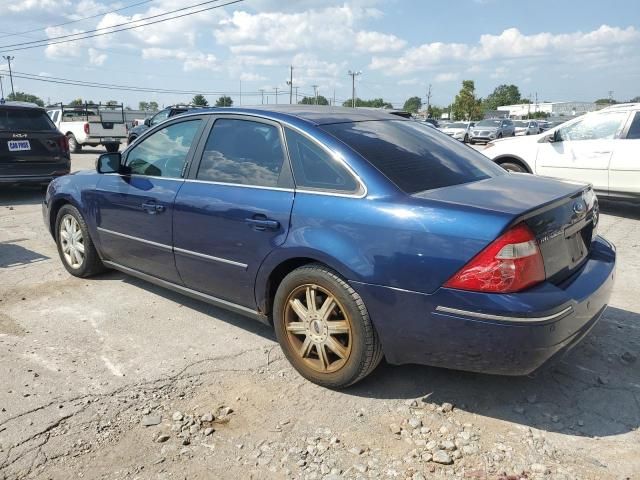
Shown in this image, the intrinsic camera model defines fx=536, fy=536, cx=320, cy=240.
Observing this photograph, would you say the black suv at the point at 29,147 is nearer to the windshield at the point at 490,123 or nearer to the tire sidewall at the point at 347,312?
the tire sidewall at the point at 347,312

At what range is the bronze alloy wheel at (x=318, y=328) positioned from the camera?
3027 millimetres

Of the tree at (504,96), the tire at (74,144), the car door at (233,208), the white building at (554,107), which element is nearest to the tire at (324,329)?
the car door at (233,208)

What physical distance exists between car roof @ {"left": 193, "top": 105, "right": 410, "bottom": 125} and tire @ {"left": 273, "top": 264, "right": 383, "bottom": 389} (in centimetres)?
101

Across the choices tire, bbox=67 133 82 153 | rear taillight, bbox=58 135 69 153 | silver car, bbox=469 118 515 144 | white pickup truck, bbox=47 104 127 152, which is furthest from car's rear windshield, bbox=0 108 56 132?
silver car, bbox=469 118 515 144

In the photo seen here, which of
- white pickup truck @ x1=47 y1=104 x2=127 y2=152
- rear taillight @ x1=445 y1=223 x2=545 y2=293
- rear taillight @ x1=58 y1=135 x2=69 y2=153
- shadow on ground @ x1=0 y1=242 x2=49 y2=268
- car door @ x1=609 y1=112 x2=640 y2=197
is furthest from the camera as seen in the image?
white pickup truck @ x1=47 y1=104 x2=127 y2=152

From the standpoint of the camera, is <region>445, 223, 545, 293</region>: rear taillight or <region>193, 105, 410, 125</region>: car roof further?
<region>193, 105, 410, 125</region>: car roof

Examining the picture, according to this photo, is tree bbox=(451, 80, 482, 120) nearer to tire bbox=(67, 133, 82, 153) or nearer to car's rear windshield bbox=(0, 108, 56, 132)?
tire bbox=(67, 133, 82, 153)

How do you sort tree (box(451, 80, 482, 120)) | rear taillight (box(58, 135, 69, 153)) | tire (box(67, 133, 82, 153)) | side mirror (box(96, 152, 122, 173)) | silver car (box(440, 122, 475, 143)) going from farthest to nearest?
tree (box(451, 80, 482, 120)), silver car (box(440, 122, 475, 143)), tire (box(67, 133, 82, 153)), rear taillight (box(58, 135, 69, 153)), side mirror (box(96, 152, 122, 173))

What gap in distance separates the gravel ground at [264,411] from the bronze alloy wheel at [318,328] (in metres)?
0.20

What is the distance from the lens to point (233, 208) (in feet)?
11.3

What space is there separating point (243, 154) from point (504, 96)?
169 m

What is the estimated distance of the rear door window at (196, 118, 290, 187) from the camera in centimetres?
339

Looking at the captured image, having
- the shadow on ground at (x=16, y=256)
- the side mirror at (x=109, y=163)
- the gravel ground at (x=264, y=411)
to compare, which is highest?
the side mirror at (x=109, y=163)

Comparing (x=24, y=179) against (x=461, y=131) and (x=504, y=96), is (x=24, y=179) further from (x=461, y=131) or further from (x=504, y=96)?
(x=504, y=96)
